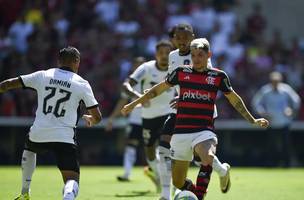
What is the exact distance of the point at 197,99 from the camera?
1062 cm

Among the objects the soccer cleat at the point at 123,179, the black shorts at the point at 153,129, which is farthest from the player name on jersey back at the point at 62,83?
the soccer cleat at the point at 123,179

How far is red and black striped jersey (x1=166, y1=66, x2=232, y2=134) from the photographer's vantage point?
1062 cm

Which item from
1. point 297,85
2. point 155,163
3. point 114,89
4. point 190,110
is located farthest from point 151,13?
point 190,110

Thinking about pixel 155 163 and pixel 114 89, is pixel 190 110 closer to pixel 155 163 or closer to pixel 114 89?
pixel 155 163

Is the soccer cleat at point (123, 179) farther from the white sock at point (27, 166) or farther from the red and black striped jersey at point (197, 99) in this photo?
the red and black striped jersey at point (197, 99)

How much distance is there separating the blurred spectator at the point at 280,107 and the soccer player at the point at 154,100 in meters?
8.84

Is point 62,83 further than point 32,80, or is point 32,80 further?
point 32,80

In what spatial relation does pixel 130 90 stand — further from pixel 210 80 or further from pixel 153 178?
pixel 210 80

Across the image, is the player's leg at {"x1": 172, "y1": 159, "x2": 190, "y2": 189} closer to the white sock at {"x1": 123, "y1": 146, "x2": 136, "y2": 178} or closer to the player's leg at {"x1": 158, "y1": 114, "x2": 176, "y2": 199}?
the player's leg at {"x1": 158, "y1": 114, "x2": 176, "y2": 199}

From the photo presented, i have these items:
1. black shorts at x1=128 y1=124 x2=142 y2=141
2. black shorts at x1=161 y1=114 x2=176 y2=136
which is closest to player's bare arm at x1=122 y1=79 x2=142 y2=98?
black shorts at x1=161 y1=114 x2=176 y2=136

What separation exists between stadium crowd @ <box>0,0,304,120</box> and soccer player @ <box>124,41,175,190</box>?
9.54 m

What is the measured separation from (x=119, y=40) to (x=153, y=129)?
442 inches

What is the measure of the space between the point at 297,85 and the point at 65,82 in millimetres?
16994

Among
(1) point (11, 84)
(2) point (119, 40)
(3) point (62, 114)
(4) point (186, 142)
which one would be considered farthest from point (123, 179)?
(2) point (119, 40)
